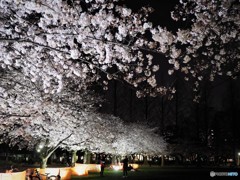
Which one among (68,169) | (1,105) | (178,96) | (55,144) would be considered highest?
(178,96)

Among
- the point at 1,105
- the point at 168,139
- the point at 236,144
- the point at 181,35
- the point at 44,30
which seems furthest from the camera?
the point at 168,139

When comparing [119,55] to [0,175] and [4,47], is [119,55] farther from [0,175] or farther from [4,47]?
[0,175]

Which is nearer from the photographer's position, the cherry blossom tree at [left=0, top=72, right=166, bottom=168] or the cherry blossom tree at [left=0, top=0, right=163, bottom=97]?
the cherry blossom tree at [left=0, top=0, right=163, bottom=97]

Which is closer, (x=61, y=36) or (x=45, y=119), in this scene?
(x=61, y=36)

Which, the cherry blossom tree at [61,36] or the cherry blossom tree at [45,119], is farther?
the cherry blossom tree at [45,119]

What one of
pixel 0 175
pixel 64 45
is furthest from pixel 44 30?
pixel 0 175

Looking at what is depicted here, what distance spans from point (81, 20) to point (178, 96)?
1978 inches

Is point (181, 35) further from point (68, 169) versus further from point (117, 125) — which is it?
point (117, 125)

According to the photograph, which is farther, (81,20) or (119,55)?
(119,55)

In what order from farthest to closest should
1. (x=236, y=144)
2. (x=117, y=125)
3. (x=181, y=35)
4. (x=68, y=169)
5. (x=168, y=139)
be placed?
(x=168, y=139) < (x=236, y=144) < (x=117, y=125) < (x=68, y=169) < (x=181, y=35)

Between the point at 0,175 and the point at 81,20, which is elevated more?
the point at 81,20

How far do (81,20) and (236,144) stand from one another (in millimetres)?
53417

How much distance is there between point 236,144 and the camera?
58250mm

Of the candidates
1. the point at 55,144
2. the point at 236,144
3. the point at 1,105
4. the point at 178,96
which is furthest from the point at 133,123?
the point at 1,105
